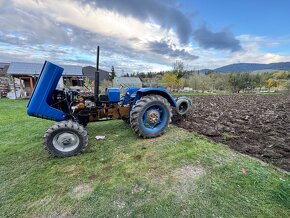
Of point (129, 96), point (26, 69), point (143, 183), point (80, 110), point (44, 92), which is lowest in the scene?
point (143, 183)

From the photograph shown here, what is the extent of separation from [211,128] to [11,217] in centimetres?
452

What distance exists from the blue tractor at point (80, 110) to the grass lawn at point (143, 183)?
13.0 inches

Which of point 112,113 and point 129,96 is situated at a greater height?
point 129,96

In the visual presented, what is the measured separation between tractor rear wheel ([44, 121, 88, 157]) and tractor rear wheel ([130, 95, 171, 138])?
1151 millimetres

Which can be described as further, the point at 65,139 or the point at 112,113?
the point at 112,113

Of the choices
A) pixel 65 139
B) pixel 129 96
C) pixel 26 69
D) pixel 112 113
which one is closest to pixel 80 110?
pixel 112 113

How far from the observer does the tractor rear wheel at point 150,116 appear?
400 cm

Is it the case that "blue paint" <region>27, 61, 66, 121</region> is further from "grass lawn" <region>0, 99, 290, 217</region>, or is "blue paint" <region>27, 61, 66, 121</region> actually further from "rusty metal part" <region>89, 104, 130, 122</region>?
"rusty metal part" <region>89, 104, 130, 122</region>

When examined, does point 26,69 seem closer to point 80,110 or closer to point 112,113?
point 80,110

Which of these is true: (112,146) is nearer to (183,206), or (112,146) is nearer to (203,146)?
(203,146)

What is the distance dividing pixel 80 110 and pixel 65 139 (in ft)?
2.84

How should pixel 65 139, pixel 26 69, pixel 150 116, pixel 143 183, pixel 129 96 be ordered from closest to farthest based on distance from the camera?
pixel 143 183, pixel 65 139, pixel 150 116, pixel 129 96, pixel 26 69

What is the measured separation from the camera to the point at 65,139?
338 centimetres

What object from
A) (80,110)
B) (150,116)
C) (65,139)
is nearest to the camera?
(65,139)
